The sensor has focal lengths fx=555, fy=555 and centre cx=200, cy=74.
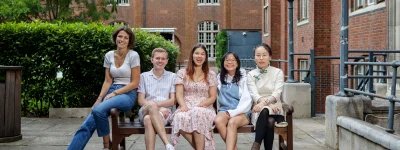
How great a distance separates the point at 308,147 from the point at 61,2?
16.6 meters

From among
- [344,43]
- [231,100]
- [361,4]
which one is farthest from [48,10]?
[231,100]

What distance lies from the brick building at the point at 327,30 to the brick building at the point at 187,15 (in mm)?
16937

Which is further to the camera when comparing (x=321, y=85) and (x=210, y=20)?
(x=210, y=20)

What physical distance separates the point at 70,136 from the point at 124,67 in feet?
9.07

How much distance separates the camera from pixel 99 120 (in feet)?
20.9

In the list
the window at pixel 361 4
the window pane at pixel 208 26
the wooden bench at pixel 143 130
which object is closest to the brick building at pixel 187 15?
the window pane at pixel 208 26

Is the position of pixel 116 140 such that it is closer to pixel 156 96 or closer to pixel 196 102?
pixel 156 96

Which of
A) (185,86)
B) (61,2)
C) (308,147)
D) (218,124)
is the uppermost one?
(61,2)

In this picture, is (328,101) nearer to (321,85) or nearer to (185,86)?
(185,86)

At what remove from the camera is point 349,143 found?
22.9 feet

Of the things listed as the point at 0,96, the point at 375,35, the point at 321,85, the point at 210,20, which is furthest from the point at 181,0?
the point at 0,96

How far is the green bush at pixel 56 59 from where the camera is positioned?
11.4 metres

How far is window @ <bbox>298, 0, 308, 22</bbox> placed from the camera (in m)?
19.3

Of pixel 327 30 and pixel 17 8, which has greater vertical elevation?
pixel 17 8
